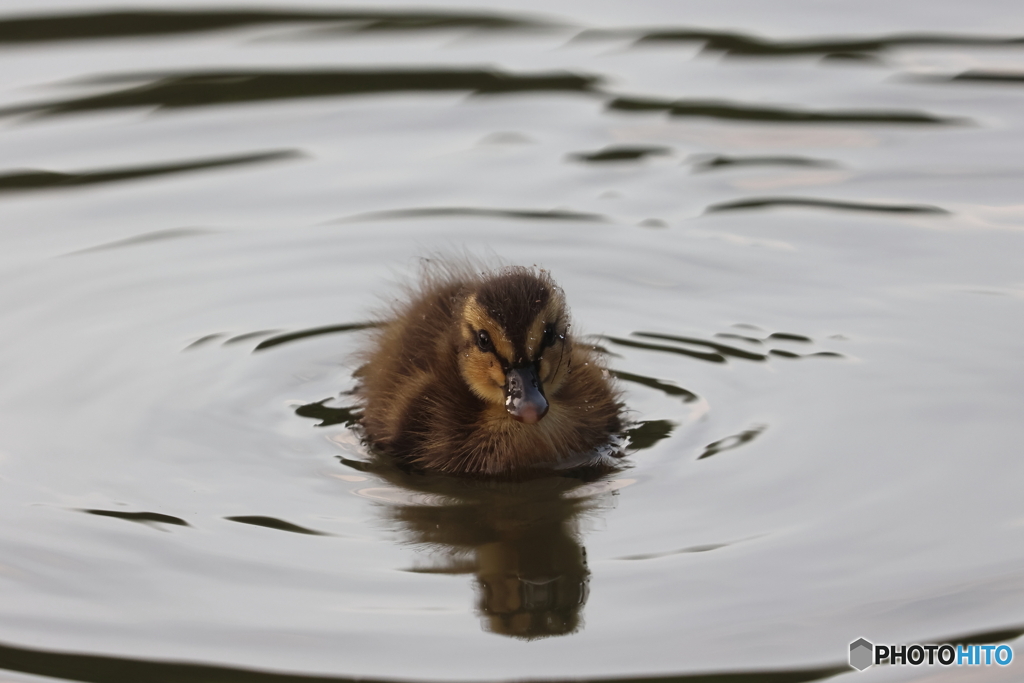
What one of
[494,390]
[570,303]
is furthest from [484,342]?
[570,303]

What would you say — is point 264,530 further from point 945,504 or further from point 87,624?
point 945,504

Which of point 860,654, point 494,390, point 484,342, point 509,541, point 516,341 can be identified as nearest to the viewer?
point 860,654

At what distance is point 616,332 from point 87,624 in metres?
3.10

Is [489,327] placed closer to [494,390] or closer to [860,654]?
[494,390]

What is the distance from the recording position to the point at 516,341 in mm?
5055

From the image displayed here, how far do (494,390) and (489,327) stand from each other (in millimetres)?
289

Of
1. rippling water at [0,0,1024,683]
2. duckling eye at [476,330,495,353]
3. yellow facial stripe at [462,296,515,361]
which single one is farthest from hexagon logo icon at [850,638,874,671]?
duckling eye at [476,330,495,353]

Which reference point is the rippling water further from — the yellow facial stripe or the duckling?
the yellow facial stripe

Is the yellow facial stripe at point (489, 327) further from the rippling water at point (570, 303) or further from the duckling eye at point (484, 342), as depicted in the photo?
the rippling water at point (570, 303)

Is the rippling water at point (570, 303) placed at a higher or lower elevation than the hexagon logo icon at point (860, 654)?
higher

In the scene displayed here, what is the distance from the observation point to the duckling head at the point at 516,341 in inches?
199

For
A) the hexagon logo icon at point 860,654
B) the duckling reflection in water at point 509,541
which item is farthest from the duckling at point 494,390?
the hexagon logo icon at point 860,654

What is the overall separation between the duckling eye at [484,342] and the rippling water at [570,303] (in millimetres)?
530

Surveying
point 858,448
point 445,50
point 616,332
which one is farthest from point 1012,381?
point 445,50
